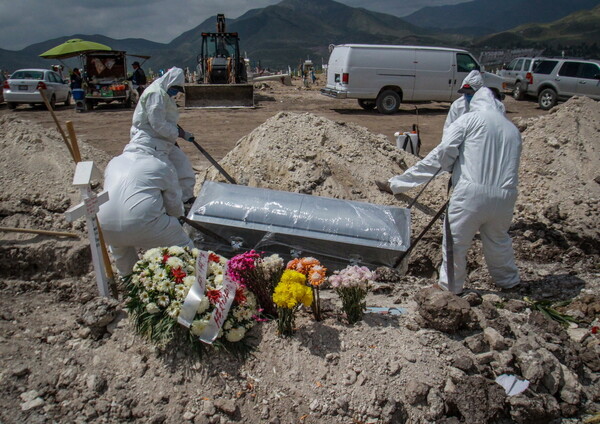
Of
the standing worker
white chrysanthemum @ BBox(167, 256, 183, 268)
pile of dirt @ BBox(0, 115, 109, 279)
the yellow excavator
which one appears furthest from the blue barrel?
white chrysanthemum @ BBox(167, 256, 183, 268)

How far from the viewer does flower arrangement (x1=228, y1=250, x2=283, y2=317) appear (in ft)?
10.2

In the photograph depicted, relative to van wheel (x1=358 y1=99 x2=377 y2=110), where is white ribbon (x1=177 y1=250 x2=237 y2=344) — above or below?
above

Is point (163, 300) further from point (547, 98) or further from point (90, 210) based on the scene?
point (547, 98)

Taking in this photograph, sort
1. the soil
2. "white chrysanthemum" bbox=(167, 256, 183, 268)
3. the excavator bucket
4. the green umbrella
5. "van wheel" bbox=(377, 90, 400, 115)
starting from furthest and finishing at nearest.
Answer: the green umbrella, the excavator bucket, "van wheel" bbox=(377, 90, 400, 115), "white chrysanthemum" bbox=(167, 256, 183, 268), the soil

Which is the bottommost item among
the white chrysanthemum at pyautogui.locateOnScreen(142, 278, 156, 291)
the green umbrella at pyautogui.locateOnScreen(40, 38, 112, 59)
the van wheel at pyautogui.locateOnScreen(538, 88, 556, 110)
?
the van wheel at pyautogui.locateOnScreen(538, 88, 556, 110)

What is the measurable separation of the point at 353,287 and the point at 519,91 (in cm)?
1658

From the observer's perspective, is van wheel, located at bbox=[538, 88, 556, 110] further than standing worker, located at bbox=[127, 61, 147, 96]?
No

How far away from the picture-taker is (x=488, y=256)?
14.0 feet

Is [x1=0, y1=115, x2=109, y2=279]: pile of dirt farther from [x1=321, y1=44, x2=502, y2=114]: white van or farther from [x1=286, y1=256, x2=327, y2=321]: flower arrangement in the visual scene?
[x1=321, y1=44, x2=502, y2=114]: white van

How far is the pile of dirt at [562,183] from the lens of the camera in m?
5.50

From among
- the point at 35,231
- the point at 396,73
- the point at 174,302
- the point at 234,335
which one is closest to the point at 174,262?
the point at 174,302

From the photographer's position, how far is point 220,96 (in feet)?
53.0

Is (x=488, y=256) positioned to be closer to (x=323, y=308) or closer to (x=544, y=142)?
(x=323, y=308)

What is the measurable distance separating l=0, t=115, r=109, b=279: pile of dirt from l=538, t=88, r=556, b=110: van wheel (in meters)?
13.8
